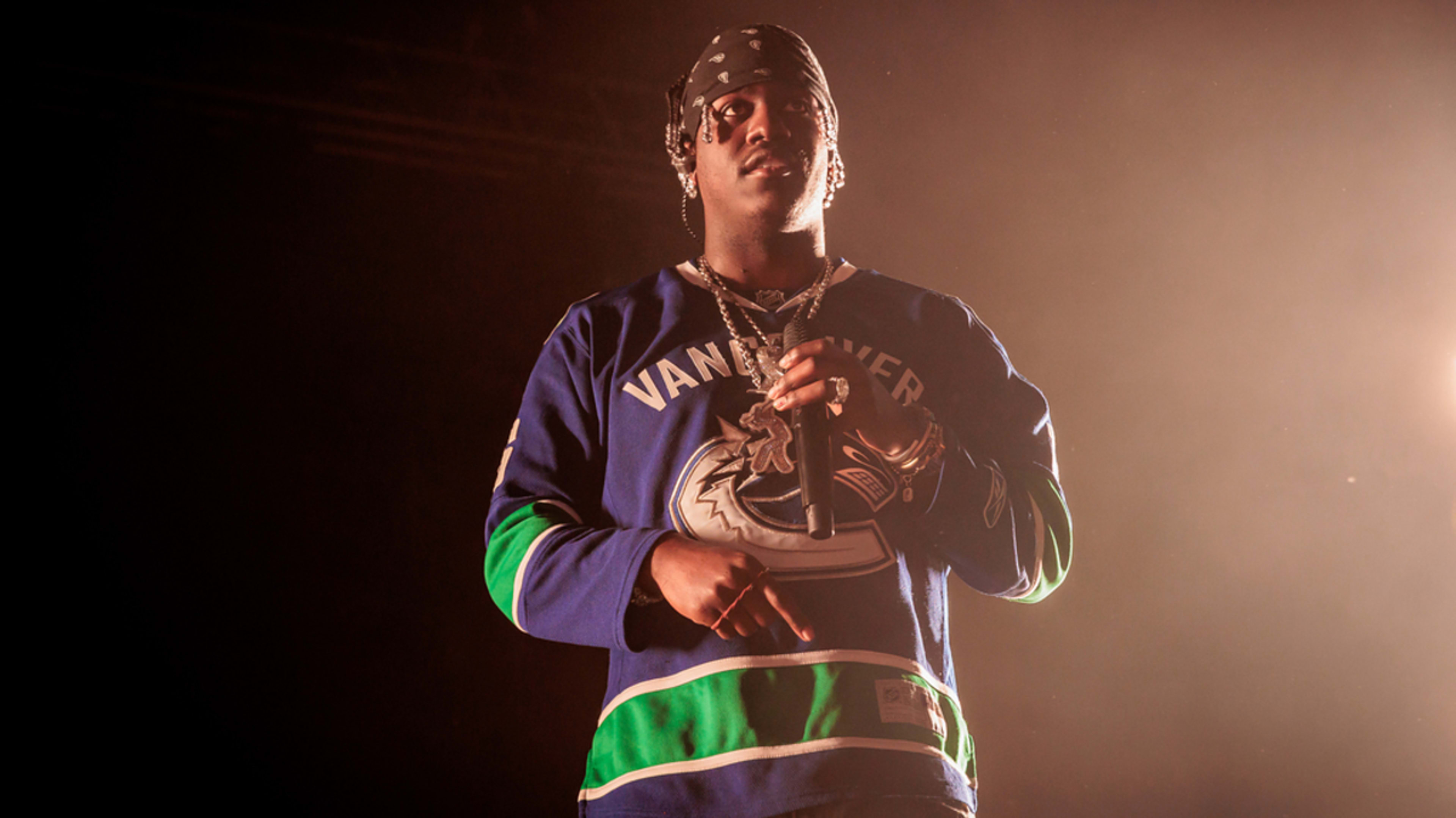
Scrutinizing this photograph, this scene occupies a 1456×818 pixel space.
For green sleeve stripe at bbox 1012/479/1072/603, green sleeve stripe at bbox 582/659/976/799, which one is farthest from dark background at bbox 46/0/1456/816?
green sleeve stripe at bbox 1012/479/1072/603

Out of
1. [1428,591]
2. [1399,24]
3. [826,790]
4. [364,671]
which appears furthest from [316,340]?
[1399,24]

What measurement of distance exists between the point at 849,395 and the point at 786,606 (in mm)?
252

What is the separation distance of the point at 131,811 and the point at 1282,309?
8.53ft

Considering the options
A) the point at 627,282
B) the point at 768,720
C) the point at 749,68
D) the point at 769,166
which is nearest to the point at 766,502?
the point at 768,720

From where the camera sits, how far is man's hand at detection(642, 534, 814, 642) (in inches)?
40.6

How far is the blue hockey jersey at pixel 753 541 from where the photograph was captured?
3.48 ft

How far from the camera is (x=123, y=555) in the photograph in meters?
1.48

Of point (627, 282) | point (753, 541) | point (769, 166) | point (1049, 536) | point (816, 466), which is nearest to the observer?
point (816, 466)

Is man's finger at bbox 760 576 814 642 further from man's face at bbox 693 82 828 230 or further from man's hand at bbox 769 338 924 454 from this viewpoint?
man's face at bbox 693 82 828 230

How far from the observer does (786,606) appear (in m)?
1.03

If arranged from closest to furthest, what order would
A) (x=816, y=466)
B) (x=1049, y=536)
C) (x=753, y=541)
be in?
(x=816, y=466)
(x=753, y=541)
(x=1049, y=536)

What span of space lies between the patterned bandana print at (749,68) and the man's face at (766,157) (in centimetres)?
1

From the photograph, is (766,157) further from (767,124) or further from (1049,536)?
(1049,536)

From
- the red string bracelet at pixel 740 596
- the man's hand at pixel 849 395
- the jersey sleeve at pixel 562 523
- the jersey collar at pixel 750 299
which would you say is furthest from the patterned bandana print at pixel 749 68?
the red string bracelet at pixel 740 596
